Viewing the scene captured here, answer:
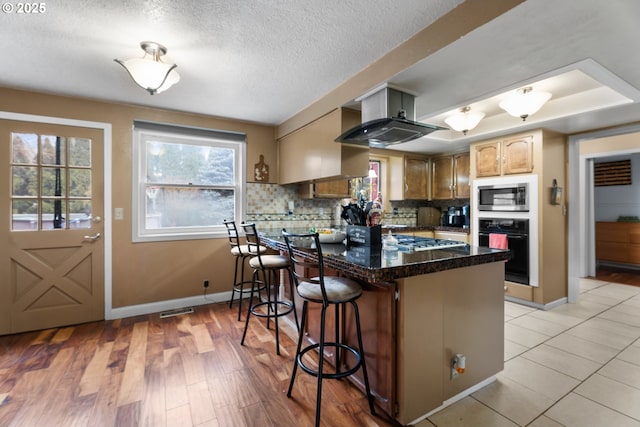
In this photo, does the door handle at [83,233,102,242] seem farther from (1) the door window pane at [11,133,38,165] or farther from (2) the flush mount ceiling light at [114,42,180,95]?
(2) the flush mount ceiling light at [114,42,180,95]

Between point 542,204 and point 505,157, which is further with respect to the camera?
point 505,157

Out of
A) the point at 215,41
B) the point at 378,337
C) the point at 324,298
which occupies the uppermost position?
the point at 215,41

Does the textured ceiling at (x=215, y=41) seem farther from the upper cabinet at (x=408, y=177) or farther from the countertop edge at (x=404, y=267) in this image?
the upper cabinet at (x=408, y=177)

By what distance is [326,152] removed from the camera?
9.50 ft

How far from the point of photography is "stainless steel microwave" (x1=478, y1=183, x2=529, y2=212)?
3.48m

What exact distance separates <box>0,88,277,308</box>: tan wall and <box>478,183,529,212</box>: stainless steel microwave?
3.50 meters

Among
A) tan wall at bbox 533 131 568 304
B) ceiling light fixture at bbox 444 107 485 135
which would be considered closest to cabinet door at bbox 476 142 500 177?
tan wall at bbox 533 131 568 304

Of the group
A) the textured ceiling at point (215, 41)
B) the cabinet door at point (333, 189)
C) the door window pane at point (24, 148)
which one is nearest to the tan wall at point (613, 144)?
the cabinet door at point (333, 189)

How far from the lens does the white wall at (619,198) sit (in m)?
5.52

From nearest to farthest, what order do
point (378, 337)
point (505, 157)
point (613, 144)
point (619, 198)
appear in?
point (378, 337), point (505, 157), point (613, 144), point (619, 198)

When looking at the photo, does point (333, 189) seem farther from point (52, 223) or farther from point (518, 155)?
point (52, 223)

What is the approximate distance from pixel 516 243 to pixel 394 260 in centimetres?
291

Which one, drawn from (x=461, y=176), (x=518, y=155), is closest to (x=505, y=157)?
(x=518, y=155)

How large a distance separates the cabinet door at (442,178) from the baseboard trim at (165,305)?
380 centimetres
